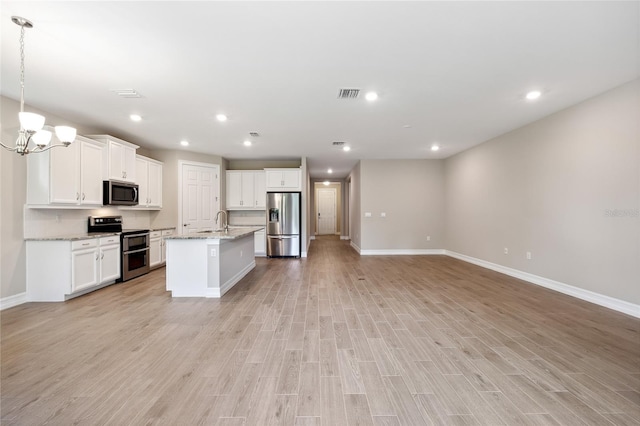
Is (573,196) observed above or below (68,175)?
below

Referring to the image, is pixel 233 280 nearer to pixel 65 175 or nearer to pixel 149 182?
pixel 65 175

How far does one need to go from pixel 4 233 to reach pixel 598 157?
781 centimetres

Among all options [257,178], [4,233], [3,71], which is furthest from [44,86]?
[257,178]

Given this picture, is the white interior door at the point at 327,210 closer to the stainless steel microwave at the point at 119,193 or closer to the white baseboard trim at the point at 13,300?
the stainless steel microwave at the point at 119,193

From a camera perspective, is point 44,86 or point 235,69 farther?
point 44,86

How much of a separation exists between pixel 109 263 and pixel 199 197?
276 centimetres

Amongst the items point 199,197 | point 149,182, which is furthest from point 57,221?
point 199,197

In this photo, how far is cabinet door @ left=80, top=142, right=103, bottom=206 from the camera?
400 cm

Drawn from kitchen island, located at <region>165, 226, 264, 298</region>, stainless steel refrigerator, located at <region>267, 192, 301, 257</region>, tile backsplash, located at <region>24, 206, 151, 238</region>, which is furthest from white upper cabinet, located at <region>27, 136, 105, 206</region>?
stainless steel refrigerator, located at <region>267, 192, 301, 257</region>

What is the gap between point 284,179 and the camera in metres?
7.16

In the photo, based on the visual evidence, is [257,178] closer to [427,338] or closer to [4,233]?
[4,233]

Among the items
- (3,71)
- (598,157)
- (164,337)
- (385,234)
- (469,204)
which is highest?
(3,71)

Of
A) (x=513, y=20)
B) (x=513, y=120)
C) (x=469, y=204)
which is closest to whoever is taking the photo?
(x=513, y=20)

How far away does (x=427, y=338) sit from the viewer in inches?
97.8
